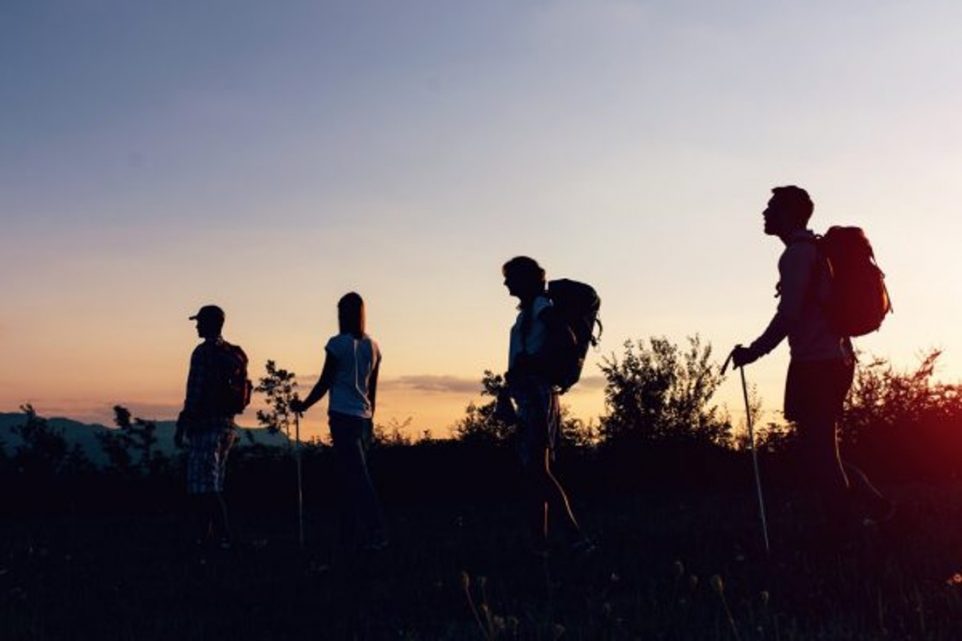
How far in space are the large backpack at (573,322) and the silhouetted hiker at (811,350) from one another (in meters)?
1.42

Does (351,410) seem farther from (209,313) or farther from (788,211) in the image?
(788,211)

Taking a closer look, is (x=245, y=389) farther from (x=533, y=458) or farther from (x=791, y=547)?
(x=791, y=547)

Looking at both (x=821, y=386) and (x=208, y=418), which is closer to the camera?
(x=821, y=386)

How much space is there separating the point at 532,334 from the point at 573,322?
34 cm

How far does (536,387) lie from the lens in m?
8.63

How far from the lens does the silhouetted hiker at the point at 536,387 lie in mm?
8586

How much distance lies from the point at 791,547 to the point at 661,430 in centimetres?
1280

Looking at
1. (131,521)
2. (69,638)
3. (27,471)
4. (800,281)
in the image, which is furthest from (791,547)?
(27,471)

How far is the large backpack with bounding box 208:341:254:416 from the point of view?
1088cm

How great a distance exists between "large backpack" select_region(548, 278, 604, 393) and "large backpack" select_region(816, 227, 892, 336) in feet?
6.40

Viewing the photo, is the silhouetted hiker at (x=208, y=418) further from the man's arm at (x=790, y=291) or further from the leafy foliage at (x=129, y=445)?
the leafy foliage at (x=129, y=445)

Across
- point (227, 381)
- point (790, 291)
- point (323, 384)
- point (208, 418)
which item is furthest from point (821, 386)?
point (208, 418)

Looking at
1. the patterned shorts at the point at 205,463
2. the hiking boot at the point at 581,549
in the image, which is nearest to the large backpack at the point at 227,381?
the patterned shorts at the point at 205,463

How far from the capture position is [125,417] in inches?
732
